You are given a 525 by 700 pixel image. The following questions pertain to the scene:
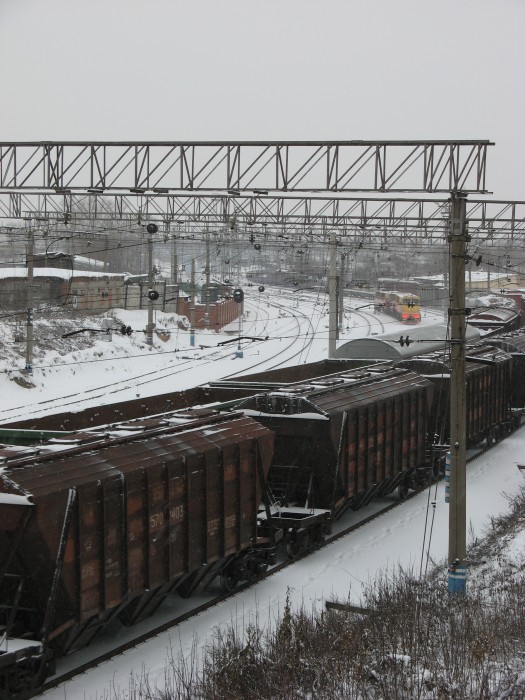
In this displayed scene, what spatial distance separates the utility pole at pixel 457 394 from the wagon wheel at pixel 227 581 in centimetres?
365

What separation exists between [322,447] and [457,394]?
3.38m

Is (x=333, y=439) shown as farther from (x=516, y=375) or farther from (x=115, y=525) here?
(x=516, y=375)

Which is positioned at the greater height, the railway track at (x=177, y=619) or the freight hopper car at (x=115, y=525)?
the freight hopper car at (x=115, y=525)

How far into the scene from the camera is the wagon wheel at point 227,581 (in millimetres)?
14539

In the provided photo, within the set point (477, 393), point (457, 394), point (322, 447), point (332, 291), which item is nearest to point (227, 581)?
point (322, 447)

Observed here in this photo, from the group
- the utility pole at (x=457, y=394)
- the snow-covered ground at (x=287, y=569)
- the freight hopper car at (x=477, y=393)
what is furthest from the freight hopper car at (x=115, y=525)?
the freight hopper car at (x=477, y=393)

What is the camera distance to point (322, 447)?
55.6 ft

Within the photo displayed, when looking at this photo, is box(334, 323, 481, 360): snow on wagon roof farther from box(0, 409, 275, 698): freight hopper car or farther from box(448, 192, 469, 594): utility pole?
box(0, 409, 275, 698): freight hopper car

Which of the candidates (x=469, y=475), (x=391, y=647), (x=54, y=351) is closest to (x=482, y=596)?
(x=391, y=647)

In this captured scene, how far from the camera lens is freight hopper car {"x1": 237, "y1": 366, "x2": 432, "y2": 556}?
54.7 feet

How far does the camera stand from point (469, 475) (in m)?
24.8

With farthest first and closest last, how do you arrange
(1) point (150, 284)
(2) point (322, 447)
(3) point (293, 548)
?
(1) point (150, 284) < (2) point (322, 447) < (3) point (293, 548)

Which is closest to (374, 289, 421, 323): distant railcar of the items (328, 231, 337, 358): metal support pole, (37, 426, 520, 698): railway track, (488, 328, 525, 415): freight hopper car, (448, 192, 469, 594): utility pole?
(488, 328, 525, 415): freight hopper car

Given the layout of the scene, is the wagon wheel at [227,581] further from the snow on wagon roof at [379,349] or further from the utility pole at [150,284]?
the utility pole at [150,284]
